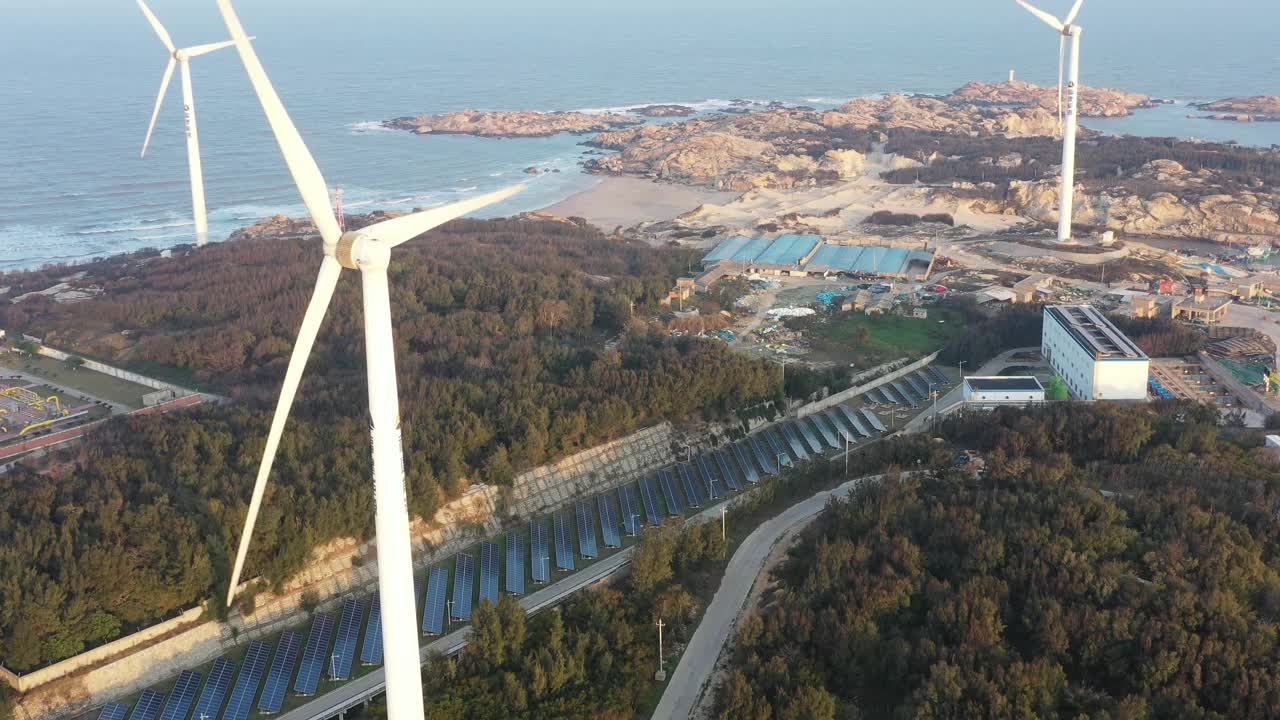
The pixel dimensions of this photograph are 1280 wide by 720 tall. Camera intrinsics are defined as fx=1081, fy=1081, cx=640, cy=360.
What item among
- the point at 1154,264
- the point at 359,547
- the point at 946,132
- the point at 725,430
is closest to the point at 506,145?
the point at 946,132

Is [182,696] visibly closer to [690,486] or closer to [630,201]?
[690,486]

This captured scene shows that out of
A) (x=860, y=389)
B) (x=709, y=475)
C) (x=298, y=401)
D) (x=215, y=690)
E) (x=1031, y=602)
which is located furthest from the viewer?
(x=860, y=389)

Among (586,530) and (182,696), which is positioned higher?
(586,530)

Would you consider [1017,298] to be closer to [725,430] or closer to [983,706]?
[725,430]

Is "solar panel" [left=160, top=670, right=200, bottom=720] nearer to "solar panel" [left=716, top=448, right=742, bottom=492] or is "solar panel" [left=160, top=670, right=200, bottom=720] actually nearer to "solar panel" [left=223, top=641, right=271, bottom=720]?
"solar panel" [left=223, top=641, right=271, bottom=720]

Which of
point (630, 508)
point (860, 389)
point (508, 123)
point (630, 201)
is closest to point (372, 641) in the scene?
point (630, 508)

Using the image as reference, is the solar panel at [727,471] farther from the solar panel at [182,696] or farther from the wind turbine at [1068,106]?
the wind turbine at [1068,106]
